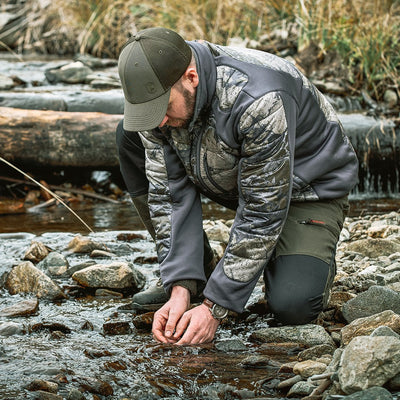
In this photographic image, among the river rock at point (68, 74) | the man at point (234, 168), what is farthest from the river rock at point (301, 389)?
the river rock at point (68, 74)

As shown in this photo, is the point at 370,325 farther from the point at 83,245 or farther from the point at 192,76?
the point at 83,245

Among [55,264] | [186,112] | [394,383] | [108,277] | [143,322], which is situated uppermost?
[186,112]

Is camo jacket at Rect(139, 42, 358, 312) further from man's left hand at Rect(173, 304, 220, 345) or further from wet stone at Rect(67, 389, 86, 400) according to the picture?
wet stone at Rect(67, 389, 86, 400)

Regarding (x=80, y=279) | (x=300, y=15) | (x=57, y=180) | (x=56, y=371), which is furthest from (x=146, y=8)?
(x=56, y=371)

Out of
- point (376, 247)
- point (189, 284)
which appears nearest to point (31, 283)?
point (189, 284)

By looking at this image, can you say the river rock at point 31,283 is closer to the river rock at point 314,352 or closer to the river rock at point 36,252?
the river rock at point 36,252

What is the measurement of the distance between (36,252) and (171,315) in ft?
5.15

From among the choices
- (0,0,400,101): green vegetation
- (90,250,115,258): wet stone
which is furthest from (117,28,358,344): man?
(0,0,400,101): green vegetation

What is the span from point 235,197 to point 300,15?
5.86 metres

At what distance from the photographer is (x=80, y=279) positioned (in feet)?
11.5

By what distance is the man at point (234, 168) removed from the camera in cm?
251

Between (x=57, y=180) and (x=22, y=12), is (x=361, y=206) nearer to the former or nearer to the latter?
(x=57, y=180)

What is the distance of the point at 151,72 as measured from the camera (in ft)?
7.96

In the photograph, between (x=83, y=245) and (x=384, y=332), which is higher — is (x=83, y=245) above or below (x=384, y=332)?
below
